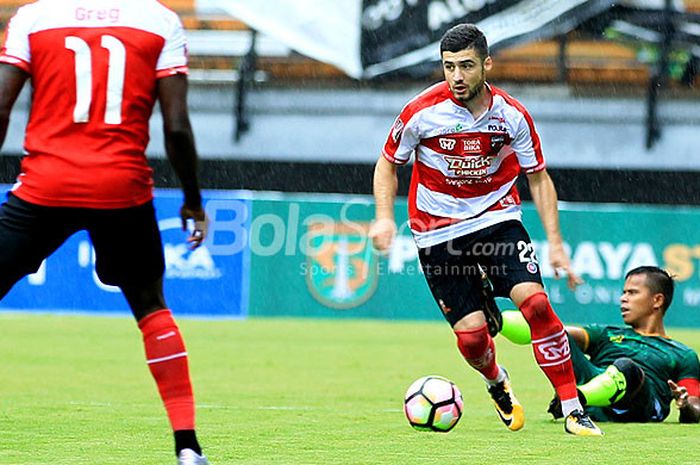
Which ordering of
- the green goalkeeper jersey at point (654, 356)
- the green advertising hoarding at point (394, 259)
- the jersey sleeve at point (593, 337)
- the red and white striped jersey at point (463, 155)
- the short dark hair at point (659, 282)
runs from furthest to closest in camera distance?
the green advertising hoarding at point (394, 259), the jersey sleeve at point (593, 337), the short dark hair at point (659, 282), the green goalkeeper jersey at point (654, 356), the red and white striped jersey at point (463, 155)

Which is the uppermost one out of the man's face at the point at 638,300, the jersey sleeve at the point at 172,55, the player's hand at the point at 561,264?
the jersey sleeve at the point at 172,55

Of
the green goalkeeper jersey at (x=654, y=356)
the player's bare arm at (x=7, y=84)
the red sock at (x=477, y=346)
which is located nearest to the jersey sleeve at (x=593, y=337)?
the green goalkeeper jersey at (x=654, y=356)

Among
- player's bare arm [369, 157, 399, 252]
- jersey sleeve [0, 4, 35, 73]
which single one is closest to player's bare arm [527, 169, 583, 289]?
player's bare arm [369, 157, 399, 252]

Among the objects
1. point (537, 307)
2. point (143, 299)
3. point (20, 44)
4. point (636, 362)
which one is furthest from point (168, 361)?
point (636, 362)

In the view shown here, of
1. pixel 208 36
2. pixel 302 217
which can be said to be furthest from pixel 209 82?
pixel 302 217

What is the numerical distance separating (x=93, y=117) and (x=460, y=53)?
2.77m

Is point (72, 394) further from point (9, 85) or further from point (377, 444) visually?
point (9, 85)

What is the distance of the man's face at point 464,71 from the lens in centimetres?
753

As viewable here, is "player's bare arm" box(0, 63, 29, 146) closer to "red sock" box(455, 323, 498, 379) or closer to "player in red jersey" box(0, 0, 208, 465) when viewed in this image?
"player in red jersey" box(0, 0, 208, 465)

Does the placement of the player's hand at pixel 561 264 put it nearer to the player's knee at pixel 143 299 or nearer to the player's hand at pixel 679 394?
the player's hand at pixel 679 394

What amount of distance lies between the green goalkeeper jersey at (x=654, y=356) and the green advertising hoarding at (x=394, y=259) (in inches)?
360

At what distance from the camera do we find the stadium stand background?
20859mm

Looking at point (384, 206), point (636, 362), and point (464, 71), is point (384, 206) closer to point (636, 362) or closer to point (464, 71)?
point (464, 71)

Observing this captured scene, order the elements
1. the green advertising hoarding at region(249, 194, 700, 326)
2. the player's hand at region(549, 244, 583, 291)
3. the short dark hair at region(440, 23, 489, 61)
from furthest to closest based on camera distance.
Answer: the green advertising hoarding at region(249, 194, 700, 326)
the short dark hair at region(440, 23, 489, 61)
the player's hand at region(549, 244, 583, 291)
